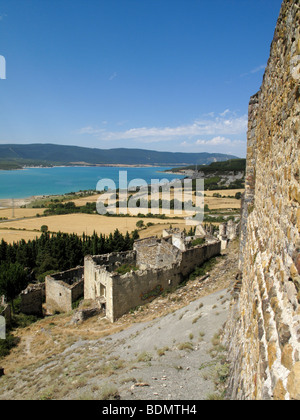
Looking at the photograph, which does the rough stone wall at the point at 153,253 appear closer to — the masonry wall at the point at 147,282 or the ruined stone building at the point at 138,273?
the ruined stone building at the point at 138,273

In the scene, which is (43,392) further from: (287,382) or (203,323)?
(287,382)

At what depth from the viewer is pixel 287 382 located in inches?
68.2

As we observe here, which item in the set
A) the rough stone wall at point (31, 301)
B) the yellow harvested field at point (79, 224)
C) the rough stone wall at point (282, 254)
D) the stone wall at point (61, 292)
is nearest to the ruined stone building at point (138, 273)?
the stone wall at point (61, 292)

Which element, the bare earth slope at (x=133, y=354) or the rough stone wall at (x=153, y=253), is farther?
the rough stone wall at (x=153, y=253)

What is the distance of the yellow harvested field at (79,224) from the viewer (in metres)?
51.7

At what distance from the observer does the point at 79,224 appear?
5891 cm

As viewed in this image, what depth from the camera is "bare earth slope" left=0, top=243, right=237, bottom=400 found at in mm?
6105

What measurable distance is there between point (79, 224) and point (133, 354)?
5199 centimetres

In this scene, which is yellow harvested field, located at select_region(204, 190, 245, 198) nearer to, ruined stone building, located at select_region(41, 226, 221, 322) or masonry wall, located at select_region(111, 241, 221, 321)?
ruined stone building, located at select_region(41, 226, 221, 322)

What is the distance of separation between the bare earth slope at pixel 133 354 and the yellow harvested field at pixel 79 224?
36.3 meters

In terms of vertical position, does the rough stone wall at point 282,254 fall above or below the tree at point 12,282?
above

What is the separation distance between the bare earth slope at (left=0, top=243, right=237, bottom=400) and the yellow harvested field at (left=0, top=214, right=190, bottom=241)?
36.3m
